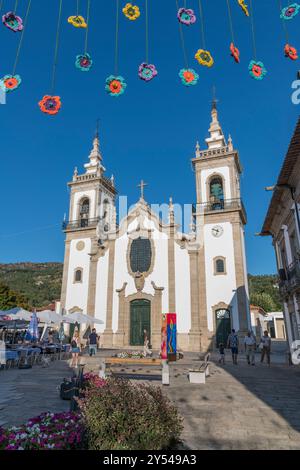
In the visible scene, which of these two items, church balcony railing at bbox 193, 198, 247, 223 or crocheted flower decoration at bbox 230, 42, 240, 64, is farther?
church balcony railing at bbox 193, 198, 247, 223

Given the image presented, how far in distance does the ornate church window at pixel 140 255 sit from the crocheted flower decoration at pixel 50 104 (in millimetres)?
18168

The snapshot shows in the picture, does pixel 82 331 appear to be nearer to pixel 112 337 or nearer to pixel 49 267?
pixel 112 337

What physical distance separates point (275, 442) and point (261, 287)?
2403 inches

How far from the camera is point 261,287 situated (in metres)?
62.3

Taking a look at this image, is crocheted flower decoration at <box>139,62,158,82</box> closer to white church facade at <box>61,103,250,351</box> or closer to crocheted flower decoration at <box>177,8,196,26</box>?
crocheted flower decoration at <box>177,8,196,26</box>

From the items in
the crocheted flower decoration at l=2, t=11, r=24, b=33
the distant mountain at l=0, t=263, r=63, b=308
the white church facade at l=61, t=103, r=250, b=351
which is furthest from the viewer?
the distant mountain at l=0, t=263, r=63, b=308

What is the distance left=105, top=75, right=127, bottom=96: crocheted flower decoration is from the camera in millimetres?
6375

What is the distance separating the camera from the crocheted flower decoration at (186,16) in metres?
5.66

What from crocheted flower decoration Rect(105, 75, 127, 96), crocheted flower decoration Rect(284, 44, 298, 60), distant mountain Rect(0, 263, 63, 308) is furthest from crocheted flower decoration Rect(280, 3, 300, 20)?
distant mountain Rect(0, 263, 63, 308)

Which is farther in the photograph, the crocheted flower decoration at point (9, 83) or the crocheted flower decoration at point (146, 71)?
the crocheted flower decoration at point (146, 71)

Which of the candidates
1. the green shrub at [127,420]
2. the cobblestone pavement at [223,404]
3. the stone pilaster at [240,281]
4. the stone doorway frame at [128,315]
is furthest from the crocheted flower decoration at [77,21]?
the stone doorway frame at [128,315]

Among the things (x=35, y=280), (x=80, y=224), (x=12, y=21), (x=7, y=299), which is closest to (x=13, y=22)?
(x=12, y=21)

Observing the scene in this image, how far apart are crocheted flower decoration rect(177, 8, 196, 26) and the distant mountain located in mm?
55166

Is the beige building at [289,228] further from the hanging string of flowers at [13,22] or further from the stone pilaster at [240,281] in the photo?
the hanging string of flowers at [13,22]
